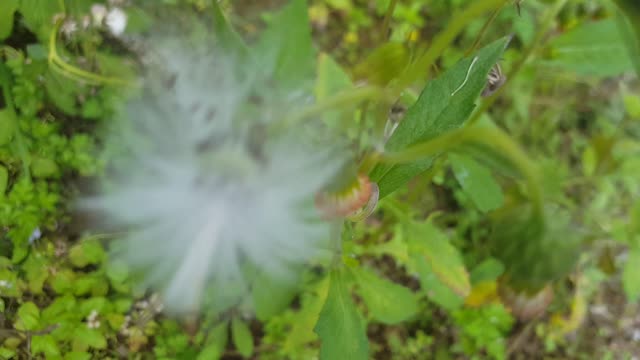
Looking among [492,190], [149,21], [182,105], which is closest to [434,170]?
[492,190]

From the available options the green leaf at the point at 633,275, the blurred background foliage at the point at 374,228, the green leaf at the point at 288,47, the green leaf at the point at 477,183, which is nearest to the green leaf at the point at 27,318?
the blurred background foliage at the point at 374,228

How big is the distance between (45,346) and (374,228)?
537mm

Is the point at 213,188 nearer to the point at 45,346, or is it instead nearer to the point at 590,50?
the point at 45,346

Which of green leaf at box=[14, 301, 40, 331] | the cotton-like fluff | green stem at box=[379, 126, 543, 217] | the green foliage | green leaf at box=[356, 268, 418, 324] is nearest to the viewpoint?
green stem at box=[379, 126, 543, 217]

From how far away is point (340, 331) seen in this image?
779mm

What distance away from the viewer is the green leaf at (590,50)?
39.6 inches

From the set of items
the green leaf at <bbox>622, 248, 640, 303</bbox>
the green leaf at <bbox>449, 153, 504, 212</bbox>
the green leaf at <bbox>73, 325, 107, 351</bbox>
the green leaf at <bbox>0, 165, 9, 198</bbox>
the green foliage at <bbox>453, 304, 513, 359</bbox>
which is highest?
the green leaf at <bbox>0, 165, 9, 198</bbox>

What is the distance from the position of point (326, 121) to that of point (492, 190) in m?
0.22

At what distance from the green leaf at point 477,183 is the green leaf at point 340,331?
24 cm

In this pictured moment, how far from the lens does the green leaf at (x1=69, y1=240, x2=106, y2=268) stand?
917mm

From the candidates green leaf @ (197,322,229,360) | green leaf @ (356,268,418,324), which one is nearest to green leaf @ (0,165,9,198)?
green leaf @ (197,322,229,360)

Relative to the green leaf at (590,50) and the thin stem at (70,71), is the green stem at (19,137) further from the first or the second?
the green leaf at (590,50)

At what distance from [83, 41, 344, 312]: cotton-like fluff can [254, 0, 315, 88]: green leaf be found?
0.05 m

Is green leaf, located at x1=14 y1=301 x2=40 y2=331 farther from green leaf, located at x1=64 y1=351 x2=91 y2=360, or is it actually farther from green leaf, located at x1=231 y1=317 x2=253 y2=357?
green leaf, located at x1=231 y1=317 x2=253 y2=357
